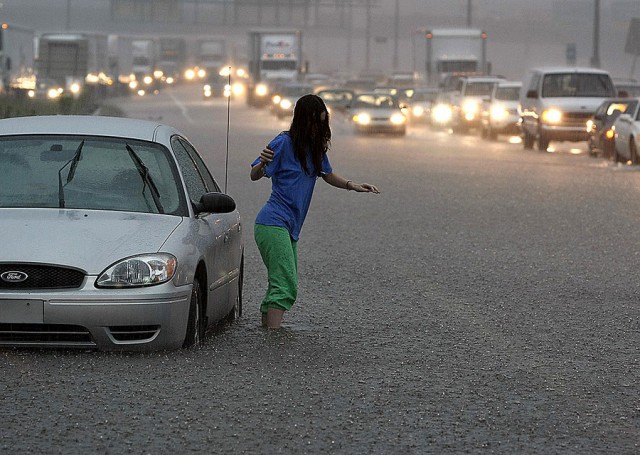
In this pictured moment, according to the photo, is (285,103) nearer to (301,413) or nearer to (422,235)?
(422,235)

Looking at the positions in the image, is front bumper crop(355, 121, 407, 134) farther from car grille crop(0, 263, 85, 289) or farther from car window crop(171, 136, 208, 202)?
car grille crop(0, 263, 85, 289)

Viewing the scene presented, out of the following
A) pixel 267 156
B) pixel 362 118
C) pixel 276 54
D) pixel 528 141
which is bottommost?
pixel 528 141

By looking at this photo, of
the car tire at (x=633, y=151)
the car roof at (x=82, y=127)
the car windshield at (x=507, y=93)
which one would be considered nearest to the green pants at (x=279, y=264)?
the car roof at (x=82, y=127)

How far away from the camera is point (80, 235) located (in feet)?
30.4

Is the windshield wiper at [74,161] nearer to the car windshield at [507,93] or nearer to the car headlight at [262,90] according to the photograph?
the car windshield at [507,93]

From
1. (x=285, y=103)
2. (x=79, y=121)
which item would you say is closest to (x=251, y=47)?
(x=285, y=103)

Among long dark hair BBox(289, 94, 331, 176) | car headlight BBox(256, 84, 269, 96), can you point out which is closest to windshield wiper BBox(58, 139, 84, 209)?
long dark hair BBox(289, 94, 331, 176)

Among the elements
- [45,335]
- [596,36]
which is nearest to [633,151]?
[45,335]

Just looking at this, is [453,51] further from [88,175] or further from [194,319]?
[194,319]

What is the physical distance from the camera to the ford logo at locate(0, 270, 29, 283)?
8.95 metres

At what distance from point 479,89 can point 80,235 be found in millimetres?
47853

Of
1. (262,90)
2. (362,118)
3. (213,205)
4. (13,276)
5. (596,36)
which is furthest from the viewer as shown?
(262,90)

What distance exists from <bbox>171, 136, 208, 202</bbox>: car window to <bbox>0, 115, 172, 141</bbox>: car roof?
0.16 meters

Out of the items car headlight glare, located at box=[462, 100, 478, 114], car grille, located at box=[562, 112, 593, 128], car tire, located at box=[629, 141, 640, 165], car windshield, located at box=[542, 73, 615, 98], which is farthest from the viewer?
car headlight glare, located at box=[462, 100, 478, 114]
